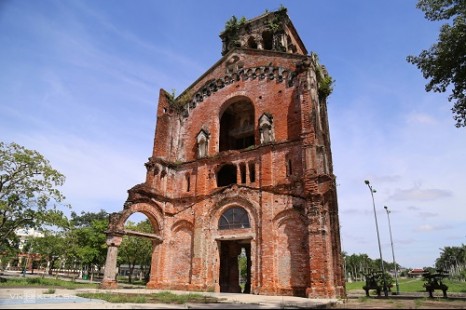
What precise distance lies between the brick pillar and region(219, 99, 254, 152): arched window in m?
9.84

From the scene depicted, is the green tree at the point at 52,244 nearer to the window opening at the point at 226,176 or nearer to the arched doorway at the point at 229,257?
the arched doorway at the point at 229,257

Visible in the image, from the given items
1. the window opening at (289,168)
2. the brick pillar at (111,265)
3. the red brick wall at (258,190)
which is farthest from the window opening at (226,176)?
the brick pillar at (111,265)

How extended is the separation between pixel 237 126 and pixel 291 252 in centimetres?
1155

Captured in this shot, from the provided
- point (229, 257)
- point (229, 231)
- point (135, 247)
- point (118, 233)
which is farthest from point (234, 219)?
point (135, 247)

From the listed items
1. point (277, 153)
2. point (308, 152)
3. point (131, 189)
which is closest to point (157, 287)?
point (131, 189)

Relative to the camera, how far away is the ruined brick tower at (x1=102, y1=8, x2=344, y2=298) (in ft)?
53.8

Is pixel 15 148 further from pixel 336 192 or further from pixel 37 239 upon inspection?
pixel 336 192

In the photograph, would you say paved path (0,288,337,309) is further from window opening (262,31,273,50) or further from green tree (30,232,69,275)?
green tree (30,232,69,275)

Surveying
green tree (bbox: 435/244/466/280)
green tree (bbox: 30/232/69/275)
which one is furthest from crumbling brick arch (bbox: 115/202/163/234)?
green tree (bbox: 435/244/466/280)

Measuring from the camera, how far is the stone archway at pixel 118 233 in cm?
1691

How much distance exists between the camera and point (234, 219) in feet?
62.4

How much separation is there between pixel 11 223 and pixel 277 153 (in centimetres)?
2030

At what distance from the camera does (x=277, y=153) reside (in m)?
19.0

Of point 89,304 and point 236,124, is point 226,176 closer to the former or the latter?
point 236,124
